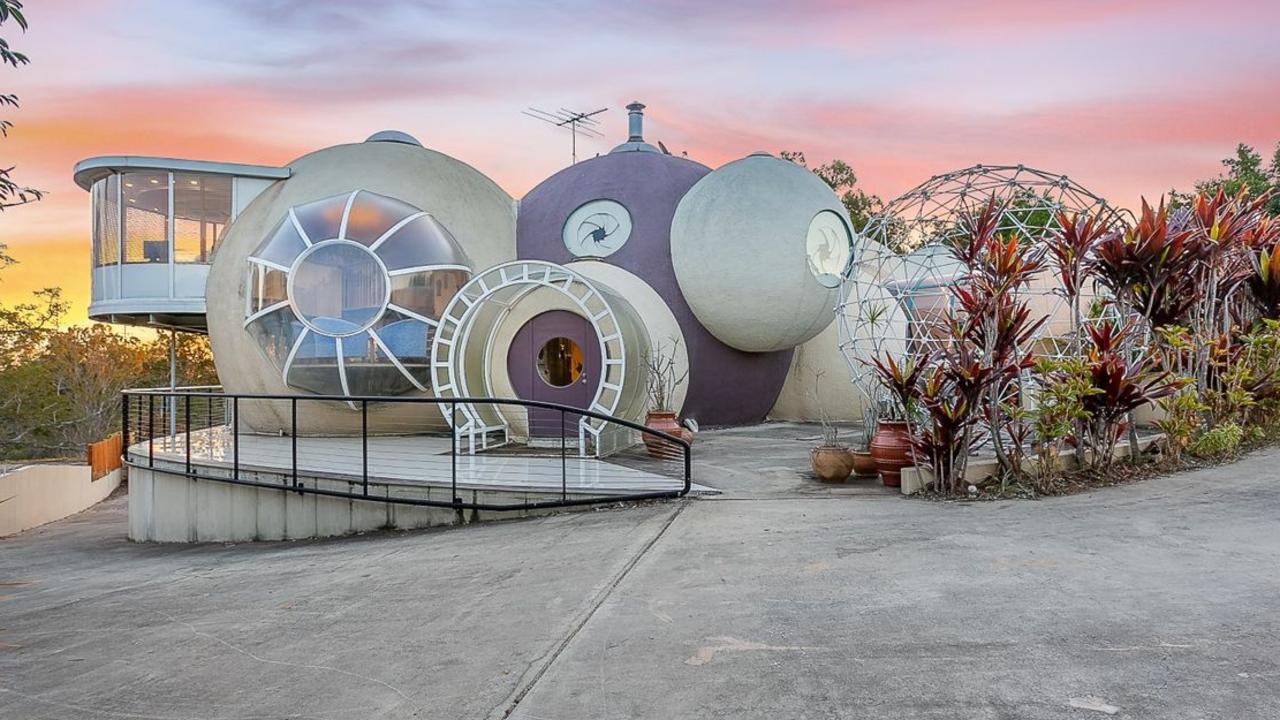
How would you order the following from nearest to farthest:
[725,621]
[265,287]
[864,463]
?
[725,621], [864,463], [265,287]

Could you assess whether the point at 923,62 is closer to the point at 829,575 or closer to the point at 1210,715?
the point at 829,575

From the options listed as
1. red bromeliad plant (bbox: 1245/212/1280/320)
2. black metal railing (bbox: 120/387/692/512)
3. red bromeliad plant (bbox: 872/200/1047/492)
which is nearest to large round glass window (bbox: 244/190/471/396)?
black metal railing (bbox: 120/387/692/512)

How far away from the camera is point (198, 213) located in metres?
14.8

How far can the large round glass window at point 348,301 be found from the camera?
12.6 metres

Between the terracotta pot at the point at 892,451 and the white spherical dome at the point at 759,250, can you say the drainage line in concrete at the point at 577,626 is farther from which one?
the white spherical dome at the point at 759,250

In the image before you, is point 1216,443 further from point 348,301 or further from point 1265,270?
point 348,301

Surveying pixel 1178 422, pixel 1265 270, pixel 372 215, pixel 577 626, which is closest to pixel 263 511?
pixel 372 215

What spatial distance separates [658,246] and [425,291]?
153 inches

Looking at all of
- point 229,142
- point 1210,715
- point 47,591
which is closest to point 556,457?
point 47,591

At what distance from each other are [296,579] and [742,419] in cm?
978

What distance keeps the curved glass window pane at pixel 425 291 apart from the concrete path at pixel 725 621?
6315 mm

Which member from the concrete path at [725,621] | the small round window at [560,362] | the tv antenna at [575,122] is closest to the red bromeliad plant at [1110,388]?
the concrete path at [725,621]

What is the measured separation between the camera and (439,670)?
3633mm

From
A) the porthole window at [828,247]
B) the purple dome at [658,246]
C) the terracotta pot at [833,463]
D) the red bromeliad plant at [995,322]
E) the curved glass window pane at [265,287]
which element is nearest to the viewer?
the red bromeliad plant at [995,322]
